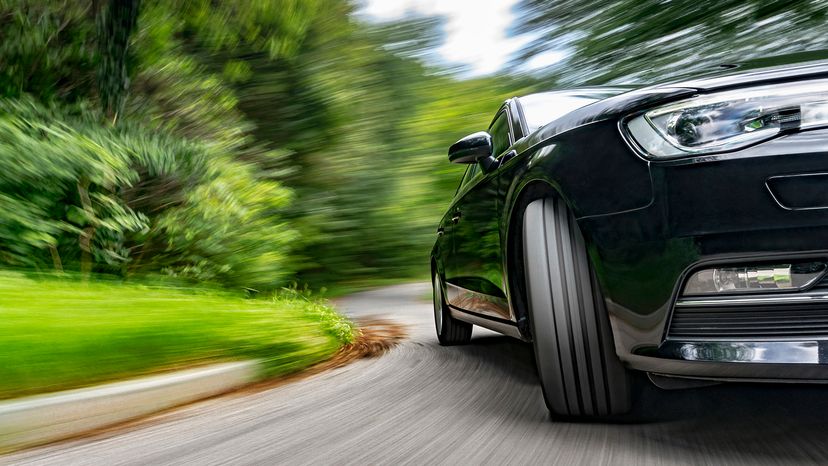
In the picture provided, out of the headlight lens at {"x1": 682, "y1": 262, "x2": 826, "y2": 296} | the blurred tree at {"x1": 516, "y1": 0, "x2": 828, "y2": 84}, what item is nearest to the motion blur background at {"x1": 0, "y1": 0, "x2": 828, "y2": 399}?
the blurred tree at {"x1": 516, "y1": 0, "x2": 828, "y2": 84}

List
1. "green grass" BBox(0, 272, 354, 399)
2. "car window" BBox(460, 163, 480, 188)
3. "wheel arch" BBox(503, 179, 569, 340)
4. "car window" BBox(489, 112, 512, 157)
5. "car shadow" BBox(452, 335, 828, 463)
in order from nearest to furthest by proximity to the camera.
Answer: "car shadow" BBox(452, 335, 828, 463) < "wheel arch" BBox(503, 179, 569, 340) < "green grass" BBox(0, 272, 354, 399) < "car window" BBox(489, 112, 512, 157) < "car window" BBox(460, 163, 480, 188)

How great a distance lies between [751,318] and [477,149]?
1858 millimetres

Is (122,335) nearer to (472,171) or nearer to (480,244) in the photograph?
(480,244)

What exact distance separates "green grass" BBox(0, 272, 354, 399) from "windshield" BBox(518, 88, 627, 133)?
1977mm

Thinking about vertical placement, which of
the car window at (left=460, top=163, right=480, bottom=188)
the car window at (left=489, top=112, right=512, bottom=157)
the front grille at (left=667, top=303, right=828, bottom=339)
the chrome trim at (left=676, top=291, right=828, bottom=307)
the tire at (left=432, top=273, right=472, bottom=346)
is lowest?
the tire at (left=432, top=273, right=472, bottom=346)

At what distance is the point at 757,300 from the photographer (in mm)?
2363

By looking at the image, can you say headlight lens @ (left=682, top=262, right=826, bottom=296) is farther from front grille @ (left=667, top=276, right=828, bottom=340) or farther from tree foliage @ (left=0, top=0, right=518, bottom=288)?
tree foliage @ (left=0, top=0, right=518, bottom=288)

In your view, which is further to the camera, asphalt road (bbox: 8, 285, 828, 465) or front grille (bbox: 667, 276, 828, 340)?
asphalt road (bbox: 8, 285, 828, 465)

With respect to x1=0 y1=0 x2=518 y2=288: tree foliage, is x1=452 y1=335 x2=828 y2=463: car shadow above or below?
below

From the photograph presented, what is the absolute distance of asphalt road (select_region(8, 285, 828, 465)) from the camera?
8.84ft

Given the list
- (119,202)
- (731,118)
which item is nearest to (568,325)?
(731,118)

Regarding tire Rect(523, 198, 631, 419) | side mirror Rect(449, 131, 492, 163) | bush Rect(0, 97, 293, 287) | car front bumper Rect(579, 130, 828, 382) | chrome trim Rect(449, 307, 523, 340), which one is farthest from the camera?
bush Rect(0, 97, 293, 287)

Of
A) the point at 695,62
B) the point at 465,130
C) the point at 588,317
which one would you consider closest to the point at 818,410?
the point at 588,317

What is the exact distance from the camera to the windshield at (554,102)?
4.01m
